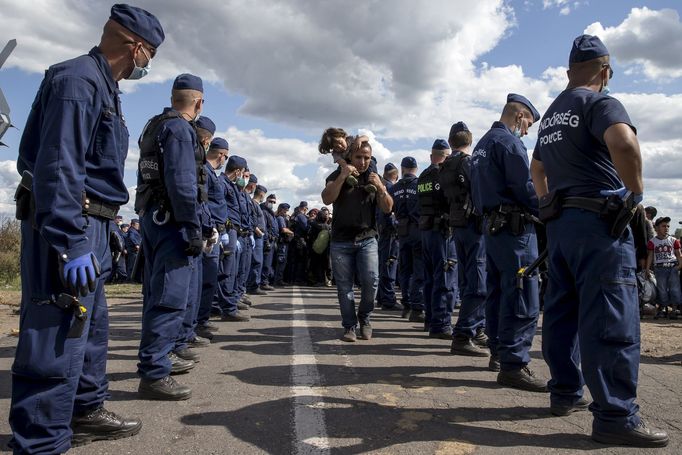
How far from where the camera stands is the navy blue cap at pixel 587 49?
3.37 m

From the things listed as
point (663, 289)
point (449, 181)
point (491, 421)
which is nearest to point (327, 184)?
point (449, 181)

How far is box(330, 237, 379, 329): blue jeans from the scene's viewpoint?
5.88m

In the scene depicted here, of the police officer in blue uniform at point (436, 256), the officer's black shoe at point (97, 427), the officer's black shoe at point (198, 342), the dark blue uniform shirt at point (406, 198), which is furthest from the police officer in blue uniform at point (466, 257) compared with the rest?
the officer's black shoe at point (97, 427)

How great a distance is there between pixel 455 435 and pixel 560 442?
57cm

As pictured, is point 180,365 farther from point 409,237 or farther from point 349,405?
point 409,237

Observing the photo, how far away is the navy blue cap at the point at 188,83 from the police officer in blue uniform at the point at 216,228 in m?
1.52

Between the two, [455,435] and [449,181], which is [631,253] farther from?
[449,181]

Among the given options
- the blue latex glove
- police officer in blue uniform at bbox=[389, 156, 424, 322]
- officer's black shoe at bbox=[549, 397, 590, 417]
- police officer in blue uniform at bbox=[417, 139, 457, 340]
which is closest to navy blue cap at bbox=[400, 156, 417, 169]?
police officer in blue uniform at bbox=[389, 156, 424, 322]

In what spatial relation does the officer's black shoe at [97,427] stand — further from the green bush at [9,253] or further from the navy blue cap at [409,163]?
the green bush at [9,253]

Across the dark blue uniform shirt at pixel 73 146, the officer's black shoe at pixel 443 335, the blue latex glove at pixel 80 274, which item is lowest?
the officer's black shoe at pixel 443 335

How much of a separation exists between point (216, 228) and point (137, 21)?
3634mm

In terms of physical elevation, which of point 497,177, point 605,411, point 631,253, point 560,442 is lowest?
point 560,442

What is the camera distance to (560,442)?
2967 millimetres

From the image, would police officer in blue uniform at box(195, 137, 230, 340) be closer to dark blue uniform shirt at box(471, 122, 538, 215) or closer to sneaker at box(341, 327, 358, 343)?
sneaker at box(341, 327, 358, 343)
